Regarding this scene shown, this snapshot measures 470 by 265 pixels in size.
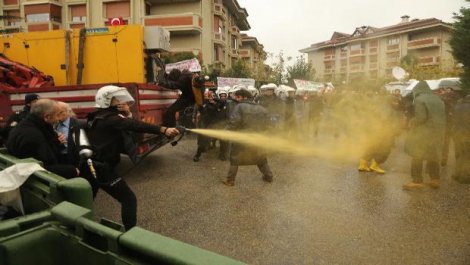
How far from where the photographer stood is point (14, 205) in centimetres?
241

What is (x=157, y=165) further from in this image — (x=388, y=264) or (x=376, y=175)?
(x=388, y=264)

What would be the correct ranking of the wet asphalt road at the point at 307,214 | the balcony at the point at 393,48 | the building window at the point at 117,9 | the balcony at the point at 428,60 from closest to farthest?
the wet asphalt road at the point at 307,214 → the building window at the point at 117,9 → the balcony at the point at 393,48 → the balcony at the point at 428,60

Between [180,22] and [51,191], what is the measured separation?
1209 inches

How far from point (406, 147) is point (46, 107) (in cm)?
515

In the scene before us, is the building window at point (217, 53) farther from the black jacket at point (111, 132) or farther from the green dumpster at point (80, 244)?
the green dumpster at point (80, 244)

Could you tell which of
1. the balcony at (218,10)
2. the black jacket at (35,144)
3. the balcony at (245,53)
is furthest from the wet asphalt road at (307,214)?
the balcony at (245,53)

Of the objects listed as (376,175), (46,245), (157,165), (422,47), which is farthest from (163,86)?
(422,47)

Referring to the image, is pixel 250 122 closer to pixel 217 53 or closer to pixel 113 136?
pixel 113 136

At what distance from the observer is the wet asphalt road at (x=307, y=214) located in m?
3.72

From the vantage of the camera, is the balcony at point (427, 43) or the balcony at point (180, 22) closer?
the balcony at point (180, 22)

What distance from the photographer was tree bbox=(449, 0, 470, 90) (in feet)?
47.5

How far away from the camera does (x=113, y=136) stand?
3791mm

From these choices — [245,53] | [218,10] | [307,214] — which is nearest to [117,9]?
[218,10]

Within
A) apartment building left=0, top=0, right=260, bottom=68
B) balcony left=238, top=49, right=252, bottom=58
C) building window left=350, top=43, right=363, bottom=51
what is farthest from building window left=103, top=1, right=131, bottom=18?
balcony left=238, top=49, right=252, bottom=58
